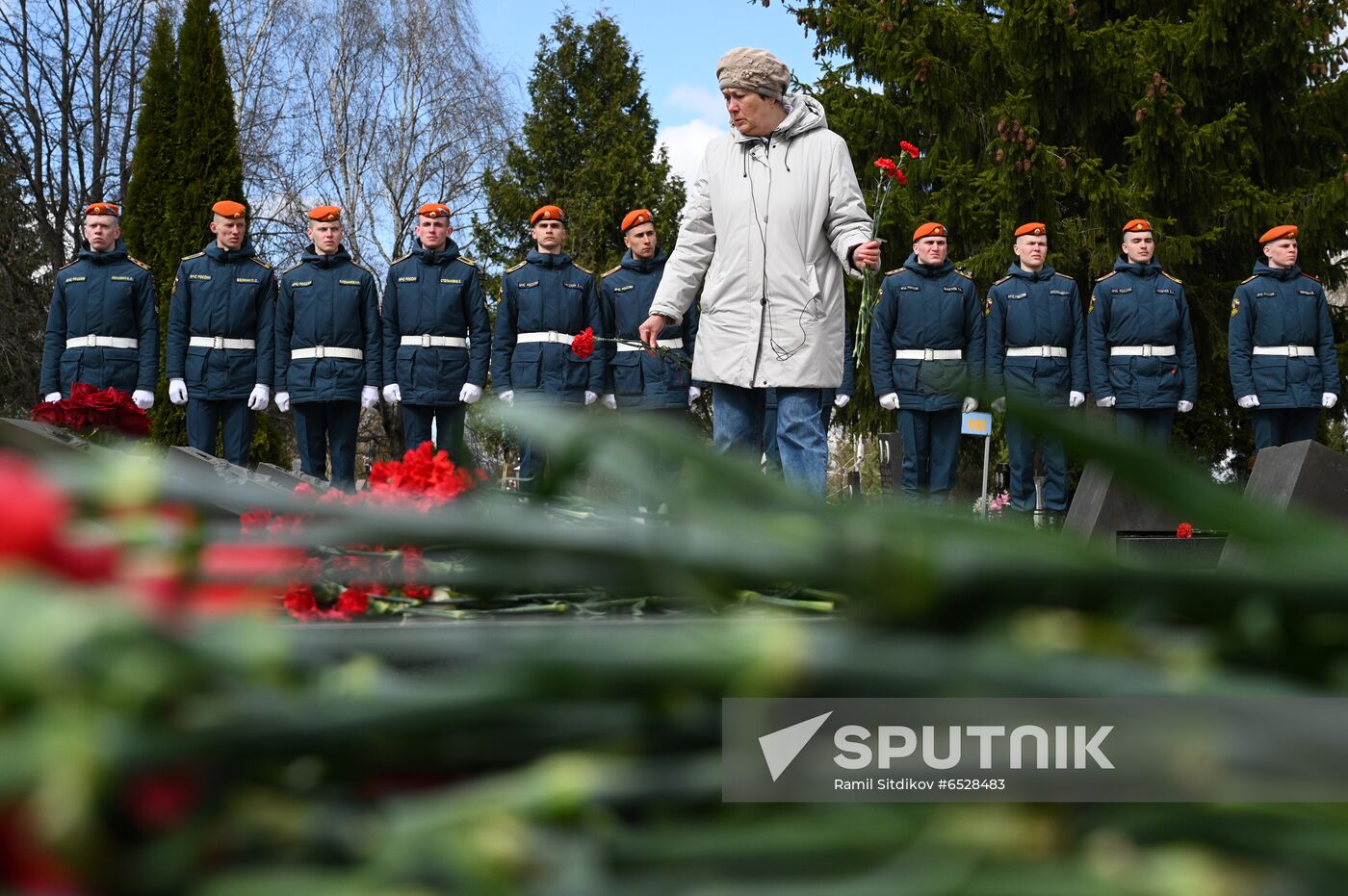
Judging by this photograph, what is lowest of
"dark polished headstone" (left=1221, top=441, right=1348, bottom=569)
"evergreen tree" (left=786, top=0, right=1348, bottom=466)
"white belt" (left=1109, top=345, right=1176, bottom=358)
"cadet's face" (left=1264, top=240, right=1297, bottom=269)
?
"dark polished headstone" (left=1221, top=441, right=1348, bottom=569)

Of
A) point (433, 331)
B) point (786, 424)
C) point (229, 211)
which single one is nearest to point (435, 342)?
point (433, 331)

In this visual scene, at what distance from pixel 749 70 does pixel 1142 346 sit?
16.6 feet

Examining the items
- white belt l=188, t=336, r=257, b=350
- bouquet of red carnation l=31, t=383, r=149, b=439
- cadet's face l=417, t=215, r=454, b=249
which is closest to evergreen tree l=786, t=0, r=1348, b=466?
cadet's face l=417, t=215, r=454, b=249

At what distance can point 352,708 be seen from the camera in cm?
21

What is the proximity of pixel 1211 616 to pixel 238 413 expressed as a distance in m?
8.79

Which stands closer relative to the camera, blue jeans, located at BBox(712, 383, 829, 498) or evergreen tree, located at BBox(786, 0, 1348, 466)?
blue jeans, located at BBox(712, 383, 829, 498)

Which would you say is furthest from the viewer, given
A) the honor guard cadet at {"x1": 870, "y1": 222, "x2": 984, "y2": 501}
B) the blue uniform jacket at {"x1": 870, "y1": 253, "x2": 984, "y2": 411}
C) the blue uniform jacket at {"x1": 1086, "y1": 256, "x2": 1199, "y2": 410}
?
the blue uniform jacket at {"x1": 1086, "y1": 256, "x2": 1199, "y2": 410}

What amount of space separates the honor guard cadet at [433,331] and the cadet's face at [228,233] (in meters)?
1.11

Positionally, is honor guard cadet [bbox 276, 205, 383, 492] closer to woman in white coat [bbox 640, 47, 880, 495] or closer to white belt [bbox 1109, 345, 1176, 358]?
woman in white coat [bbox 640, 47, 880, 495]

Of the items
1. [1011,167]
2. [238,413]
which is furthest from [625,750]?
[1011,167]

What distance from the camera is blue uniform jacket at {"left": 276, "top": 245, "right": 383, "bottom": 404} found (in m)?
8.24

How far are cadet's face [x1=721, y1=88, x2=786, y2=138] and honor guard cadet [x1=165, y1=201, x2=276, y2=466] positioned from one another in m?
4.62

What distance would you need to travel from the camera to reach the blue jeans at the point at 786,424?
15.3ft

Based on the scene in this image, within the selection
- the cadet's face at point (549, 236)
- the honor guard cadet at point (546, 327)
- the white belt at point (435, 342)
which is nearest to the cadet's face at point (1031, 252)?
the honor guard cadet at point (546, 327)
